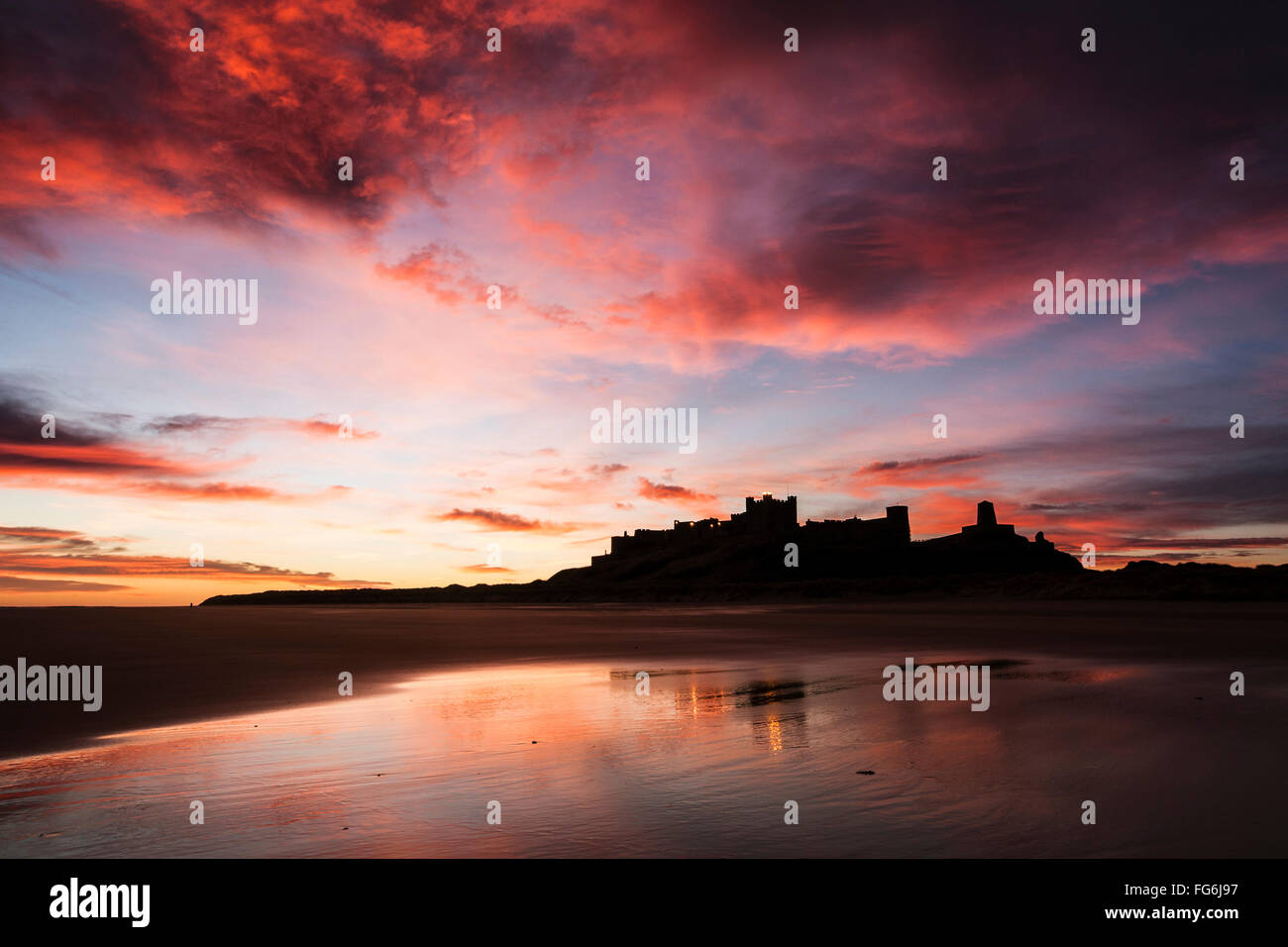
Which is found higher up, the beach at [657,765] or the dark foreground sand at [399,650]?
the beach at [657,765]

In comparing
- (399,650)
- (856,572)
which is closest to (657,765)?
(399,650)

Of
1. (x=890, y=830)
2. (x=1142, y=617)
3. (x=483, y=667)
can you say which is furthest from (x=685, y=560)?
(x=890, y=830)

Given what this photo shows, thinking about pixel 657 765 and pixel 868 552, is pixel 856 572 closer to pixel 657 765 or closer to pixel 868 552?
pixel 868 552

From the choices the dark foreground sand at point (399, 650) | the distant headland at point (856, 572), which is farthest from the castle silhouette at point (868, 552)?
the dark foreground sand at point (399, 650)

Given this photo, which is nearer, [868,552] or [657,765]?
[657,765]

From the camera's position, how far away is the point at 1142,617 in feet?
104

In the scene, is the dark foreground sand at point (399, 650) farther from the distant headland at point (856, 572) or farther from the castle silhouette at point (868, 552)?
the castle silhouette at point (868, 552)

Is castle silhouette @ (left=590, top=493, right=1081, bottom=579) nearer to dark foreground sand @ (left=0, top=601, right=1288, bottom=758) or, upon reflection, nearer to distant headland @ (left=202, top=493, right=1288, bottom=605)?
distant headland @ (left=202, top=493, right=1288, bottom=605)

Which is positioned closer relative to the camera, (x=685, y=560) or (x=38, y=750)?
(x=38, y=750)

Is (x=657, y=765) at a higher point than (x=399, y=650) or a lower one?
higher

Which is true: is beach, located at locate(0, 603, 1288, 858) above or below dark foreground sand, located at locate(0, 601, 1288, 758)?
above

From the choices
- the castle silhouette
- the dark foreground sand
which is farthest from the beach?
the castle silhouette
